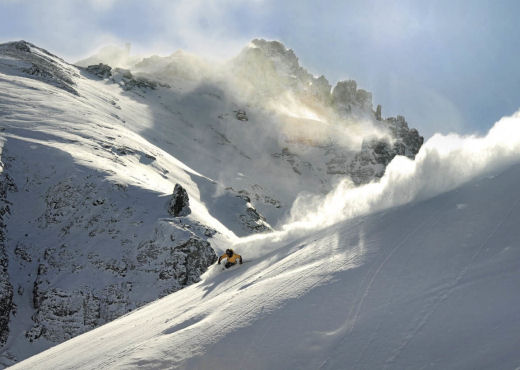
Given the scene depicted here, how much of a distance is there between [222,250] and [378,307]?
81.9 feet

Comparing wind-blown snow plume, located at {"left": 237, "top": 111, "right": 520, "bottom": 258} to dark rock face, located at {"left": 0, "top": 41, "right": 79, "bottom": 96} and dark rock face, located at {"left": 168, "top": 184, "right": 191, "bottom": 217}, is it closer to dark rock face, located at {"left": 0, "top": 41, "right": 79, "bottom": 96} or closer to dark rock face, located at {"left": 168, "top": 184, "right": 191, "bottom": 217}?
dark rock face, located at {"left": 168, "top": 184, "right": 191, "bottom": 217}

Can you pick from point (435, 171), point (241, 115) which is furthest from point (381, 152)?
point (435, 171)

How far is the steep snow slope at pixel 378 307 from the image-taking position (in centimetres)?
570

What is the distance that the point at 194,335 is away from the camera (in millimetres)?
7441

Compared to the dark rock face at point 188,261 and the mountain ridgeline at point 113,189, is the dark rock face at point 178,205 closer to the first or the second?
the mountain ridgeline at point 113,189

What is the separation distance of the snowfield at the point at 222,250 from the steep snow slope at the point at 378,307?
0.03 meters

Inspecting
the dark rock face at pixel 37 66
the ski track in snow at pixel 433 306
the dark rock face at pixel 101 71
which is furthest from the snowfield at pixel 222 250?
the dark rock face at pixel 101 71

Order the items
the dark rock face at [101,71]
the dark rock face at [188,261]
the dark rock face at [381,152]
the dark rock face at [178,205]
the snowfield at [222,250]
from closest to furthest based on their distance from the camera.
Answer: the snowfield at [222,250]
the dark rock face at [188,261]
the dark rock face at [178,205]
the dark rock face at [381,152]
the dark rock face at [101,71]

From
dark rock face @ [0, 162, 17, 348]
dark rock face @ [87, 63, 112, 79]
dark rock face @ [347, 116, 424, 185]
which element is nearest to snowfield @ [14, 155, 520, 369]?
dark rock face @ [0, 162, 17, 348]

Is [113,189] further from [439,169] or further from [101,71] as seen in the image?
[101,71]

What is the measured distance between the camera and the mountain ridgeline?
87.4ft

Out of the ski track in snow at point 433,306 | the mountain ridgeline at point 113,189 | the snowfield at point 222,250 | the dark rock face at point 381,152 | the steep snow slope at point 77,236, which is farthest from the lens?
the dark rock face at point 381,152

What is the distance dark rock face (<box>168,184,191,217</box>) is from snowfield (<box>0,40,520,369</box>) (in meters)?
0.64

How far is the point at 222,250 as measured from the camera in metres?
31.2
